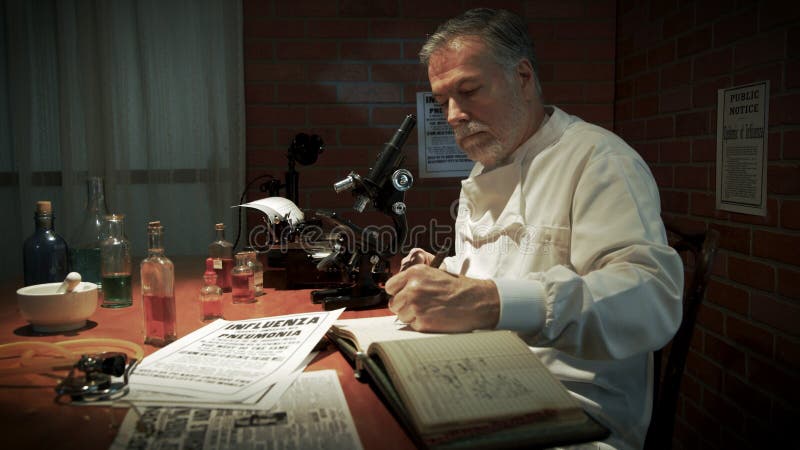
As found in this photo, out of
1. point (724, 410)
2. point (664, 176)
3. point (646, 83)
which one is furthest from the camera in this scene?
point (646, 83)

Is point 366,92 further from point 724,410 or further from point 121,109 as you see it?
point 724,410

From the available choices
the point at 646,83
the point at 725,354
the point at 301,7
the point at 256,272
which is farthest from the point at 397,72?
the point at 725,354

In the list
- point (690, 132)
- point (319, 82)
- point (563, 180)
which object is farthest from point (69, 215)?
point (690, 132)

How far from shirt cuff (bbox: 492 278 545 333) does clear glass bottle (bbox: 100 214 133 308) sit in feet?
3.31

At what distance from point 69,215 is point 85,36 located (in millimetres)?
769

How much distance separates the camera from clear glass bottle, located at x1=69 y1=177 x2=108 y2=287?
170 cm

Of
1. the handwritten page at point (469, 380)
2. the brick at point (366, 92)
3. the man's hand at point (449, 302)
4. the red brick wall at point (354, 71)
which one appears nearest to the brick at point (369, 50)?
the red brick wall at point (354, 71)

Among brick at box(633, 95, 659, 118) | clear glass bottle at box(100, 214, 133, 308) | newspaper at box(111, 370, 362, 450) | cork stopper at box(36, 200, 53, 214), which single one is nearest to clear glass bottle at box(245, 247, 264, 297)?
clear glass bottle at box(100, 214, 133, 308)

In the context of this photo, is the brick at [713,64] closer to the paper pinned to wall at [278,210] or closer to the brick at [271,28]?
the paper pinned to wall at [278,210]

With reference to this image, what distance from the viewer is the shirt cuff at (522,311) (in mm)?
997

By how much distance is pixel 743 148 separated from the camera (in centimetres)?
185

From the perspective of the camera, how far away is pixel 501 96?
60.3 inches

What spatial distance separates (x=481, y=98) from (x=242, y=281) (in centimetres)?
77

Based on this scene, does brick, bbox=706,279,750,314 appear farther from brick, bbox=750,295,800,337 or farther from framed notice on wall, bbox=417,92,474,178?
framed notice on wall, bbox=417,92,474,178
